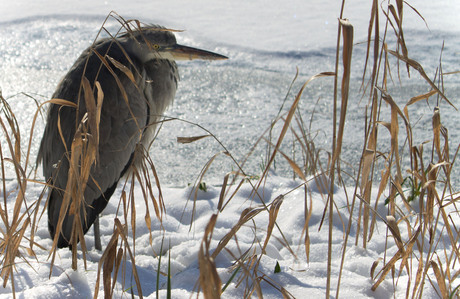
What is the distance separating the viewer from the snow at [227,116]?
181cm

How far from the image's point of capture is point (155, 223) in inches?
102

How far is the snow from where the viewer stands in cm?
181

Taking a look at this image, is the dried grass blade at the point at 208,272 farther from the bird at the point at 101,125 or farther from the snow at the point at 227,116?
the bird at the point at 101,125

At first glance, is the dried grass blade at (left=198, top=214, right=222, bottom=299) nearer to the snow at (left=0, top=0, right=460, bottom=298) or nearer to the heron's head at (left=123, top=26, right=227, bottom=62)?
the snow at (left=0, top=0, right=460, bottom=298)

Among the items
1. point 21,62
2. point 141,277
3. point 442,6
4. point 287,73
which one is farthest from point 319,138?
point 442,6

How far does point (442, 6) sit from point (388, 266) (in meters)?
7.63

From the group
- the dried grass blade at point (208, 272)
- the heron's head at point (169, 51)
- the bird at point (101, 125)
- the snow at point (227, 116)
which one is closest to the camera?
the dried grass blade at point (208, 272)

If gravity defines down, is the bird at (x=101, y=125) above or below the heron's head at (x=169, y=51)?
below

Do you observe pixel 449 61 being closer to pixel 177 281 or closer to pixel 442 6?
pixel 442 6

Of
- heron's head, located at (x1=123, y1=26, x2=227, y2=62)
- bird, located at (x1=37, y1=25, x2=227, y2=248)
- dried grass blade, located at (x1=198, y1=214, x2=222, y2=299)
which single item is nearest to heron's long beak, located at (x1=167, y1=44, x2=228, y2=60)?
heron's head, located at (x1=123, y1=26, x2=227, y2=62)

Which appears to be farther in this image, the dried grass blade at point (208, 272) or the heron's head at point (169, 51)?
the heron's head at point (169, 51)

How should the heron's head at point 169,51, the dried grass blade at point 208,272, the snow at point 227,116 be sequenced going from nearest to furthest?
the dried grass blade at point 208,272 → the snow at point 227,116 → the heron's head at point 169,51

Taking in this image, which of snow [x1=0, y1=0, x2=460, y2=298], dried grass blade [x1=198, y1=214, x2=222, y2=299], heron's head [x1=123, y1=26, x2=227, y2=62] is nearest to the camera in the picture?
dried grass blade [x1=198, y1=214, x2=222, y2=299]

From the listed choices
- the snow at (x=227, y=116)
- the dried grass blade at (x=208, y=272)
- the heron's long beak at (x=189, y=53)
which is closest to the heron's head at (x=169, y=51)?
the heron's long beak at (x=189, y=53)
